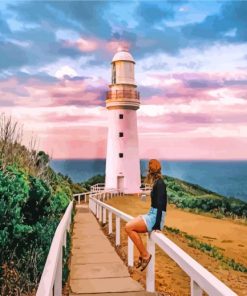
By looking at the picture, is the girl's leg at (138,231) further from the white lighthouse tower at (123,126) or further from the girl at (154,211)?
the white lighthouse tower at (123,126)

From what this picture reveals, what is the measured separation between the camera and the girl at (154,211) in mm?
6957

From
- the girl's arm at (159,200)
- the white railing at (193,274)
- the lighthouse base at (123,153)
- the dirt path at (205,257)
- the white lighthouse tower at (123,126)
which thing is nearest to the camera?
the white railing at (193,274)

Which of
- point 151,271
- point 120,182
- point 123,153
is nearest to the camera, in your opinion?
point 151,271

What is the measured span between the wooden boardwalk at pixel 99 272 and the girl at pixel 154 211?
0.57 metres

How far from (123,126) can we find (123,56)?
19.9ft

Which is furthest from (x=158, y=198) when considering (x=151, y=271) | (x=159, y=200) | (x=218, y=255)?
(x=218, y=255)

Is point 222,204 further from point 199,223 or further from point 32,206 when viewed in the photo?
point 32,206

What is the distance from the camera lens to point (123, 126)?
4350 centimetres

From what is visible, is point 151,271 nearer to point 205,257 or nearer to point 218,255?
point 205,257

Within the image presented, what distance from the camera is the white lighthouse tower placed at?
42.6m

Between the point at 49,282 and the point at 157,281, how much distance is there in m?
4.33

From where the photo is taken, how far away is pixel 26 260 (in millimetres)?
7125

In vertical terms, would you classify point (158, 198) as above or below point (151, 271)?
above

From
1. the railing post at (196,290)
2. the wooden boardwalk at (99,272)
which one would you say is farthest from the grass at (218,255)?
the railing post at (196,290)
